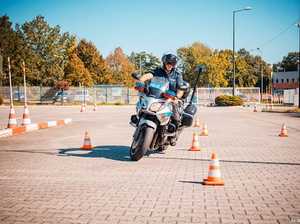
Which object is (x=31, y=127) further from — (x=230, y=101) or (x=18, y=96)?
(x=18, y=96)

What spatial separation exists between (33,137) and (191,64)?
7474cm

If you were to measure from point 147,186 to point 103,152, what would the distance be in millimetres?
4111

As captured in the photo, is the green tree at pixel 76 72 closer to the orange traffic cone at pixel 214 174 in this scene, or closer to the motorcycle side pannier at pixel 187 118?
the motorcycle side pannier at pixel 187 118

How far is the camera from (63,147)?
11336 millimetres

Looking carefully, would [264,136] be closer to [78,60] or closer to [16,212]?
[16,212]

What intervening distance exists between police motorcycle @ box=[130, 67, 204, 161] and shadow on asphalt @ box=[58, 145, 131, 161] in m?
0.77

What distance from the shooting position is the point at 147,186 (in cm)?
637

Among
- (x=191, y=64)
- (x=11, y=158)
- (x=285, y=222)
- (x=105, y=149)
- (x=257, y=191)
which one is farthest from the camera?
(x=191, y=64)

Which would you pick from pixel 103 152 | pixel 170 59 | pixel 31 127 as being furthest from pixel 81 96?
pixel 170 59

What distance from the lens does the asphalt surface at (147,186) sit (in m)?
4.81

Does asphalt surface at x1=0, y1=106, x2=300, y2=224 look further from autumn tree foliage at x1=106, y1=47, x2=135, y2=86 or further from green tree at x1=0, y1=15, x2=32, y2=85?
autumn tree foliage at x1=106, y1=47, x2=135, y2=86

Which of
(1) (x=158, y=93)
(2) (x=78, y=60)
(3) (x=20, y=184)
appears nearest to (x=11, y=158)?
(3) (x=20, y=184)

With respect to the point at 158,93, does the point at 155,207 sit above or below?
below

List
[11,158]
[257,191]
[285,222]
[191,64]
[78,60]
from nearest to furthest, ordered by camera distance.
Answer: [285,222] < [257,191] < [11,158] < [78,60] < [191,64]
